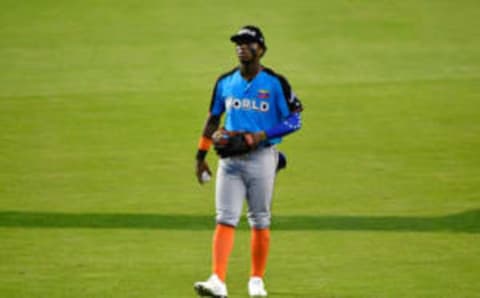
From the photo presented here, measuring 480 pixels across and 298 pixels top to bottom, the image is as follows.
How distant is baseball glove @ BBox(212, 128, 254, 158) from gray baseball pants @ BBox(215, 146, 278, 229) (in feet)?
0.43

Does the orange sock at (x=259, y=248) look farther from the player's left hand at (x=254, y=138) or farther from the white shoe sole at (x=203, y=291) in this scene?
the player's left hand at (x=254, y=138)

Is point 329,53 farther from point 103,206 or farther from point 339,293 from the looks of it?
point 339,293

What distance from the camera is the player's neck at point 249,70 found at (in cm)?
1053

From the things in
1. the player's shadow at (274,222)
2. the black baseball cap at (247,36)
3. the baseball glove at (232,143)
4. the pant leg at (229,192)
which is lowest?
the player's shadow at (274,222)

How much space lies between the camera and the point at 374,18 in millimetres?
25969

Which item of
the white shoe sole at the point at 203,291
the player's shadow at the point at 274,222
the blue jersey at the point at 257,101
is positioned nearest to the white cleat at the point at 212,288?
the white shoe sole at the point at 203,291

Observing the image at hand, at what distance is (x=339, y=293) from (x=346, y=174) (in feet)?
17.7

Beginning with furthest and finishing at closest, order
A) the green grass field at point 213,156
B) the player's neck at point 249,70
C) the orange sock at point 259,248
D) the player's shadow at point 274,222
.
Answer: the player's shadow at point 274,222
the green grass field at point 213,156
the orange sock at point 259,248
the player's neck at point 249,70

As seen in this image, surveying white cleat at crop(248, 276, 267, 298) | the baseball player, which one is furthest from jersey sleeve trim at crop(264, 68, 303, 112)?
white cleat at crop(248, 276, 267, 298)

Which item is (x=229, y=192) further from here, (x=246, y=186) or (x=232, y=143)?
(x=232, y=143)

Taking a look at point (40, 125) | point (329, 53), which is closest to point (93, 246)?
point (40, 125)

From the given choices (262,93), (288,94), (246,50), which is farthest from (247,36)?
(288,94)

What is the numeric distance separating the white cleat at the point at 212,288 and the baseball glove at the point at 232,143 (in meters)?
0.92

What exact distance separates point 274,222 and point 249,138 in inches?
137
